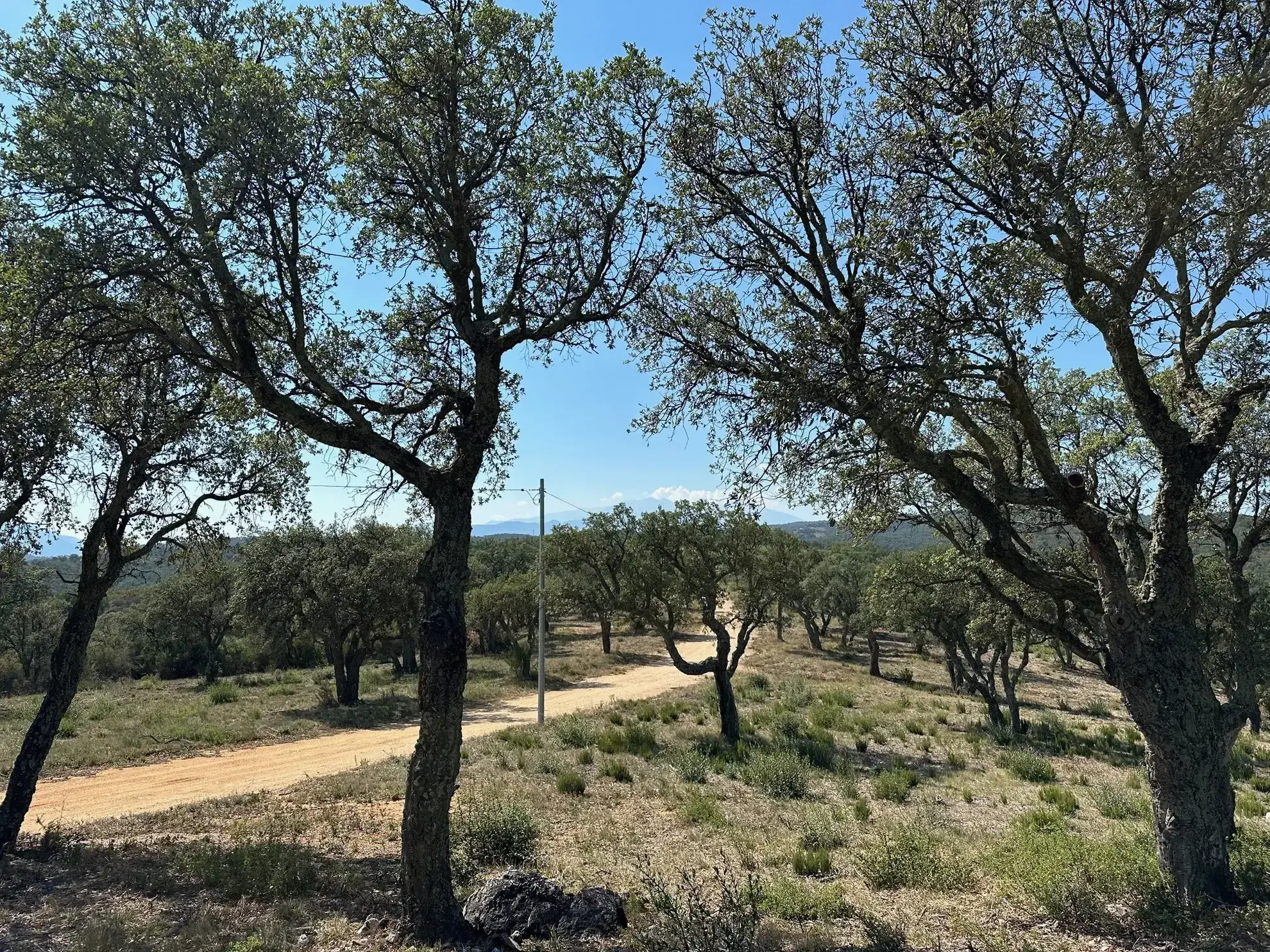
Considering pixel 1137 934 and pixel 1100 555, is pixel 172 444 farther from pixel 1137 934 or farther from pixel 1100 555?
pixel 1137 934

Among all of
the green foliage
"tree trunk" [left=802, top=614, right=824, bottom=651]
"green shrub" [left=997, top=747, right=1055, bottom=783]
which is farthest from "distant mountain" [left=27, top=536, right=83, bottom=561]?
"tree trunk" [left=802, top=614, right=824, bottom=651]

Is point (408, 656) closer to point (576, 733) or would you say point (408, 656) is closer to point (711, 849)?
point (576, 733)

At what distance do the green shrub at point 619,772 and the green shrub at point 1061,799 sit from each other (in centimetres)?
864

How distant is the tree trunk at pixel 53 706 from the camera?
9344 mm

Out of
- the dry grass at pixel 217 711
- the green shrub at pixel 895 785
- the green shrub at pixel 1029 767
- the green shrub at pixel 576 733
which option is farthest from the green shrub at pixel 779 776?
the dry grass at pixel 217 711

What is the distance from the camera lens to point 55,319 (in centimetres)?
782

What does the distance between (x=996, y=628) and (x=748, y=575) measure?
25.8 feet

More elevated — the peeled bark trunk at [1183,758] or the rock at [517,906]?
the peeled bark trunk at [1183,758]

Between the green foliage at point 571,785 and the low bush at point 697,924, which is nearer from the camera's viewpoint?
the low bush at point 697,924

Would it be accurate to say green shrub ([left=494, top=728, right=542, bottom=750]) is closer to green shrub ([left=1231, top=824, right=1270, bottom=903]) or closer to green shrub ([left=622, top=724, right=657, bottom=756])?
green shrub ([left=622, top=724, right=657, bottom=756])

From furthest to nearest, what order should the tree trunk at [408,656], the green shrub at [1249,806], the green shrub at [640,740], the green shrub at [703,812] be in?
the tree trunk at [408,656] < the green shrub at [640,740] < the green shrub at [1249,806] < the green shrub at [703,812]

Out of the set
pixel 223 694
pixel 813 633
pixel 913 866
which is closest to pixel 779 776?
pixel 913 866

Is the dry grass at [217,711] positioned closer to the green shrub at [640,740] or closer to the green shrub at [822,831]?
the green shrub at [640,740]

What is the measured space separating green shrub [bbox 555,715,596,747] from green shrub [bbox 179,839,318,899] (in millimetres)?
10909
